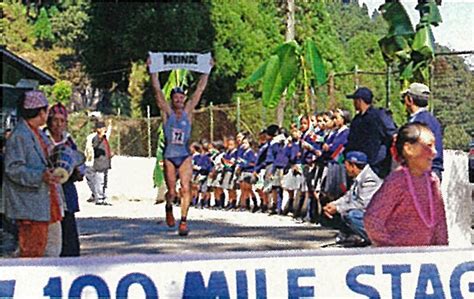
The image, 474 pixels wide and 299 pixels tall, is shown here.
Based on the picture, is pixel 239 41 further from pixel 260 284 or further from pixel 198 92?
pixel 260 284

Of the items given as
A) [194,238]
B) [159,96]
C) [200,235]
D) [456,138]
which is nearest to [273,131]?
[456,138]

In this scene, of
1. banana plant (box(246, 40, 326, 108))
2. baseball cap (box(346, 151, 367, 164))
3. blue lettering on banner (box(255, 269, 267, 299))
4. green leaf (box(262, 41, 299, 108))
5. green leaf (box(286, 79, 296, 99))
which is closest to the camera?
blue lettering on banner (box(255, 269, 267, 299))

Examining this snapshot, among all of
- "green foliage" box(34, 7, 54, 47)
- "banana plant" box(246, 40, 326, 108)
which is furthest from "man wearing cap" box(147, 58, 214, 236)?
"green foliage" box(34, 7, 54, 47)

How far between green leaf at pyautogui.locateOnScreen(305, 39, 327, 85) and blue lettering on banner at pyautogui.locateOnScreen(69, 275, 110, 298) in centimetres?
1283

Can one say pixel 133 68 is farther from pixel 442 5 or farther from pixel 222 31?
pixel 442 5

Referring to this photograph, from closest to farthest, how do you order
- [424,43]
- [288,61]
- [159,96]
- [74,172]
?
[74,172], [159,96], [424,43], [288,61]

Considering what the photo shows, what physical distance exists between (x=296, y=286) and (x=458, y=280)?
2.69 feet

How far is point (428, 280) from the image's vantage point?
5.52m

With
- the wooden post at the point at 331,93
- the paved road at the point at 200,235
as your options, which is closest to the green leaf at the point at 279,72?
the wooden post at the point at 331,93

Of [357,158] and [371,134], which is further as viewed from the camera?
[371,134]

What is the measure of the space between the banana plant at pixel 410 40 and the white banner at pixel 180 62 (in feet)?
9.48

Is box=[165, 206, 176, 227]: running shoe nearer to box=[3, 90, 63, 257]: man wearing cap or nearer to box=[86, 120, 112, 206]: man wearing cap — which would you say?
box=[3, 90, 63, 257]: man wearing cap

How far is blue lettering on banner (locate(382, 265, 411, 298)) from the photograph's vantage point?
215 inches

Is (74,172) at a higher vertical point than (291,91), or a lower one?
A: lower
